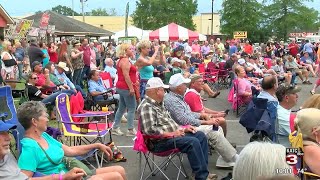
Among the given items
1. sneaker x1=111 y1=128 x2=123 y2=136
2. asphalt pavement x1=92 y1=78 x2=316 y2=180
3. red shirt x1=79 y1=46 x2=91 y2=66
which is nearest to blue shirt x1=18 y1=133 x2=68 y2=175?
asphalt pavement x1=92 y1=78 x2=316 y2=180

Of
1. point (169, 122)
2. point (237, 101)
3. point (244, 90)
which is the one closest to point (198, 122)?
point (169, 122)

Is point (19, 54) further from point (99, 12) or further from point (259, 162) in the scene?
point (99, 12)

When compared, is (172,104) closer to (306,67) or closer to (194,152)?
(194,152)

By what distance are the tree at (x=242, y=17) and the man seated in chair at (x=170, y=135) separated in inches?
2311

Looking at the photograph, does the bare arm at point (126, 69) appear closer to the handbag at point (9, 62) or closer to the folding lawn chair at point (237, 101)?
the folding lawn chair at point (237, 101)

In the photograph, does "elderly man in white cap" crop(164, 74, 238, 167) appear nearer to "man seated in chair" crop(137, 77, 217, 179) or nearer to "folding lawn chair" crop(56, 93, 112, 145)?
"man seated in chair" crop(137, 77, 217, 179)

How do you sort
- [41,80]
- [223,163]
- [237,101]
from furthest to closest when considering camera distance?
[237,101] → [41,80] → [223,163]

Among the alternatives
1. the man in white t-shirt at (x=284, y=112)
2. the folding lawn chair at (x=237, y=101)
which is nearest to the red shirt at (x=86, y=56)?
the folding lawn chair at (x=237, y=101)

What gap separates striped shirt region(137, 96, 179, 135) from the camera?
524 centimetres

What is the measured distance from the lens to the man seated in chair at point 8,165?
349 centimetres

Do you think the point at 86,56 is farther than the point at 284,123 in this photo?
Yes

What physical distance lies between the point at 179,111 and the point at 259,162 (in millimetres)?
3503

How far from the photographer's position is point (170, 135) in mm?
5215

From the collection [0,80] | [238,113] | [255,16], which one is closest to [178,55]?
[238,113]
